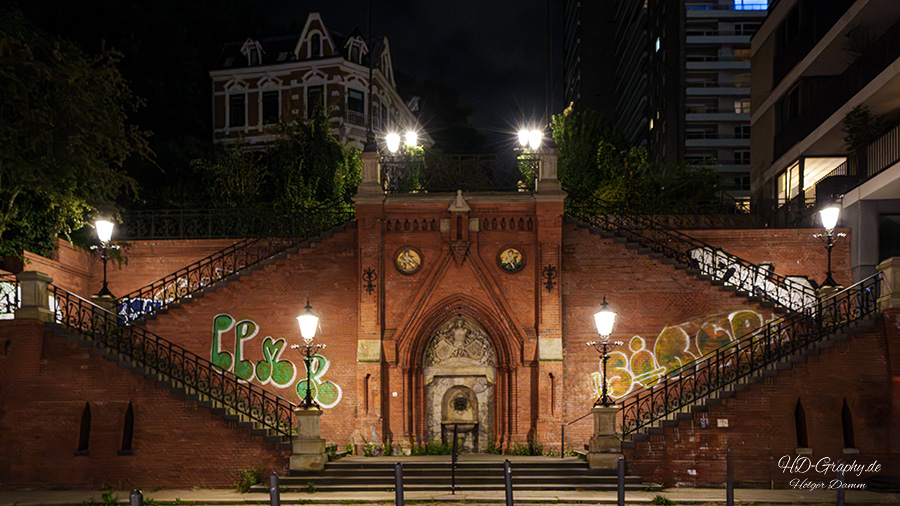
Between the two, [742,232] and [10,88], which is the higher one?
[10,88]

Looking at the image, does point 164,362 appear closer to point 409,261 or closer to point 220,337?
point 220,337

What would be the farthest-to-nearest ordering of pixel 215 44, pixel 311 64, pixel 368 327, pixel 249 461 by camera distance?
pixel 215 44 < pixel 311 64 < pixel 368 327 < pixel 249 461

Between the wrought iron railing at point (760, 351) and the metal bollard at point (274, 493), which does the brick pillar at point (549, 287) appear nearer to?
the wrought iron railing at point (760, 351)

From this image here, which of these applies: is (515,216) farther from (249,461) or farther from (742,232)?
(249,461)

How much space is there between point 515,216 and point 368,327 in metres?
4.86

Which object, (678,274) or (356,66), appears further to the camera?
(356,66)

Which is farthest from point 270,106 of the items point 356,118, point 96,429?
point 96,429

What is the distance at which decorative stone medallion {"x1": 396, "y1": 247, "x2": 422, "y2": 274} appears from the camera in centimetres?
2422

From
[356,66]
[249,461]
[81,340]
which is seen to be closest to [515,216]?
[249,461]

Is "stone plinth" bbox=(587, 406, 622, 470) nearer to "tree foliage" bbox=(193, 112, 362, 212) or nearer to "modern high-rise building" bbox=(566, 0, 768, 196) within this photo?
"tree foliage" bbox=(193, 112, 362, 212)

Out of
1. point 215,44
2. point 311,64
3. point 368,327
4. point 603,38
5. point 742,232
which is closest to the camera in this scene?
point 368,327

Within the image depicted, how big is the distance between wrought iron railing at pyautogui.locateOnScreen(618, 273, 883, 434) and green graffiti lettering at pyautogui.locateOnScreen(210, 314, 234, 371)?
1050cm

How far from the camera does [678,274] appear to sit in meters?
24.3

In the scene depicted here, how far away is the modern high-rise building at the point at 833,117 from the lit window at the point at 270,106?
23941mm
